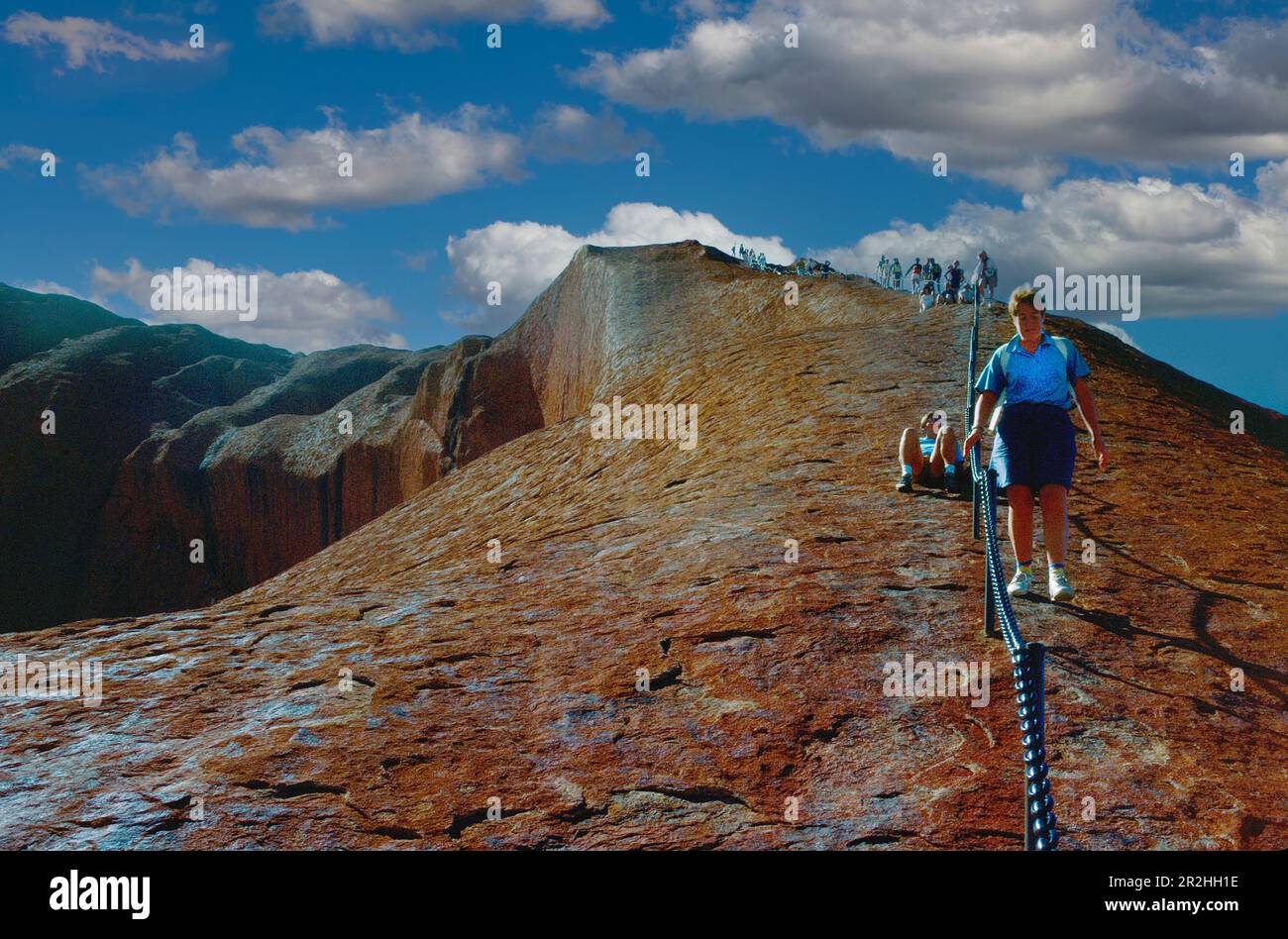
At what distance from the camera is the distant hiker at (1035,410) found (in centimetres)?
686

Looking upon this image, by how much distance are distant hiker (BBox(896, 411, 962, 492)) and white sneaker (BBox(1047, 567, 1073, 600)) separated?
10.5 feet

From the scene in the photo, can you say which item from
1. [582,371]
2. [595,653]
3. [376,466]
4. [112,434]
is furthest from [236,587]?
[595,653]

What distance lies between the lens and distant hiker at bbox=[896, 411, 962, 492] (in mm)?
10413

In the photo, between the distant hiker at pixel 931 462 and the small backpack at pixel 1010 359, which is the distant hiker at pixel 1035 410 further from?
the distant hiker at pixel 931 462

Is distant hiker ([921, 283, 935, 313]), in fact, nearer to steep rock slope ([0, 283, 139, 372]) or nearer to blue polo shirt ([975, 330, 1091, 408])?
blue polo shirt ([975, 330, 1091, 408])

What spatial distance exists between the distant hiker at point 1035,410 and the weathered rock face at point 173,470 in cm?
4087

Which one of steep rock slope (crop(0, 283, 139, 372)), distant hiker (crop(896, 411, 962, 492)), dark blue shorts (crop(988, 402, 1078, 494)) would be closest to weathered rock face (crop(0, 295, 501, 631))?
steep rock slope (crop(0, 283, 139, 372))

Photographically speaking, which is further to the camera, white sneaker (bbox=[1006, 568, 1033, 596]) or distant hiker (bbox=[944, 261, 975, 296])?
distant hiker (bbox=[944, 261, 975, 296])

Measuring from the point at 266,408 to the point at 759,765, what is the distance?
72875 mm

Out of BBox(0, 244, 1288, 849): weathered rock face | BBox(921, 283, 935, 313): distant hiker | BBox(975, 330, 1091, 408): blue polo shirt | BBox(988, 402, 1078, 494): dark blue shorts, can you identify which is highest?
BBox(921, 283, 935, 313): distant hiker

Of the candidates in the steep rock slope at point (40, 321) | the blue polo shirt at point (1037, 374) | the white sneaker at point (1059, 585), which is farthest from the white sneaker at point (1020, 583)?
the steep rock slope at point (40, 321)

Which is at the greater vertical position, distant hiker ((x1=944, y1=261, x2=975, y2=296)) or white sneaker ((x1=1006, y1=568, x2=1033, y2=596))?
distant hiker ((x1=944, y1=261, x2=975, y2=296))
